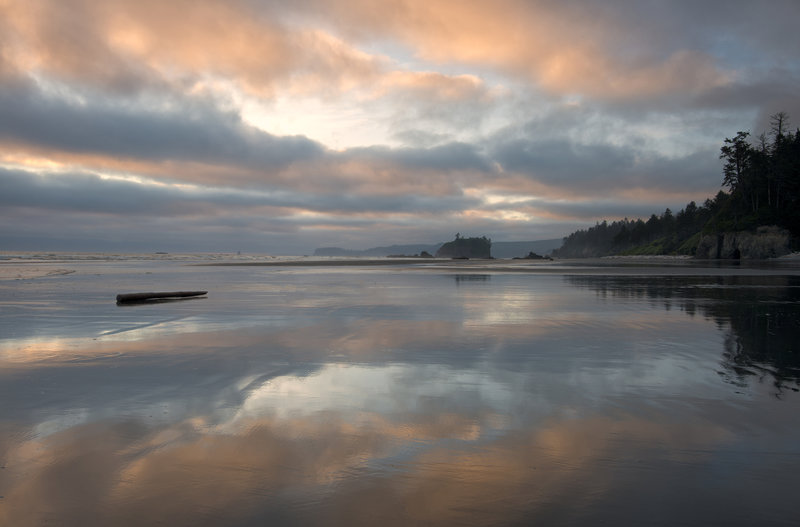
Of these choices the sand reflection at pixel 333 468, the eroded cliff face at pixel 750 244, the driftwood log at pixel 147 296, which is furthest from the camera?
the eroded cliff face at pixel 750 244

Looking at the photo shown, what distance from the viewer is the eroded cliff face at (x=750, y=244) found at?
9350 cm

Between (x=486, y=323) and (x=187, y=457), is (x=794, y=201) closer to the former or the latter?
(x=486, y=323)

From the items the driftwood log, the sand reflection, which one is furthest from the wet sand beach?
the driftwood log

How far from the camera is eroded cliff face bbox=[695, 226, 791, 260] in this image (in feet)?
307

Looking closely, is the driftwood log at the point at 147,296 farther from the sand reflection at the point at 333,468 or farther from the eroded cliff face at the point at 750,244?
the eroded cliff face at the point at 750,244

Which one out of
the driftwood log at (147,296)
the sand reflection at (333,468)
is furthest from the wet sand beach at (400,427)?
the driftwood log at (147,296)

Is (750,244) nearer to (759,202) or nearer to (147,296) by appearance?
(759,202)

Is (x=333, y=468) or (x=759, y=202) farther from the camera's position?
(x=759, y=202)

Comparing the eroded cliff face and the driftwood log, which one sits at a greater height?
the eroded cliff face

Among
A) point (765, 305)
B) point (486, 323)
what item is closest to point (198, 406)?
point (486, 323)

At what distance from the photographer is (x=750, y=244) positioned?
97.7 meters

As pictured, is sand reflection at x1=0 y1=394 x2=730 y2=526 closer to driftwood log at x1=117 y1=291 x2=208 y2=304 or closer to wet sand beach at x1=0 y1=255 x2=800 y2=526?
wet sand beach at x1=0 y1=255 x2=800 y2=526

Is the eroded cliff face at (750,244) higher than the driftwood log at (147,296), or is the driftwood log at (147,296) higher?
the eroded cliff face at (750,244)

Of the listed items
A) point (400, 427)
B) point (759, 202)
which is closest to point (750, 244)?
point (759, 202)
